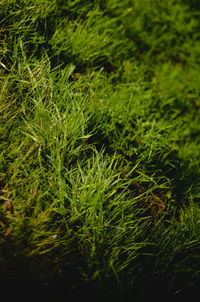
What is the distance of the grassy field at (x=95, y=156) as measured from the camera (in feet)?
4.17

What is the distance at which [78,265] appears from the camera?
50.8 inches

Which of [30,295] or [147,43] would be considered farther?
[147,43]

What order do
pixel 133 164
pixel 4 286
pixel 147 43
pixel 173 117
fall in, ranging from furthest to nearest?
pixel 147 43 < pixel 173 117 < pixel 133 164 < pixel 4 286

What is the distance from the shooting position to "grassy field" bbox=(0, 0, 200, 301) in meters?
1.27

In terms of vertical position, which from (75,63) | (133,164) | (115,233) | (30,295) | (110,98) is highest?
(75,63)

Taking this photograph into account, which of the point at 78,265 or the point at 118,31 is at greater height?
the point at 118,31

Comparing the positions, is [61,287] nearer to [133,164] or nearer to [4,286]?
[4,286]

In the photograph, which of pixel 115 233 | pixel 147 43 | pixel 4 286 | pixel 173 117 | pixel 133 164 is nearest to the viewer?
pixel 4 286

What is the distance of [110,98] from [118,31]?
864 millimetres

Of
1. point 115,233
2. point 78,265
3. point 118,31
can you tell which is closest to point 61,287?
point 78,265

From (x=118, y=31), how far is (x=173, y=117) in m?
1.00

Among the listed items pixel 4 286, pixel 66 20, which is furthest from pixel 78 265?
pixel 66 20

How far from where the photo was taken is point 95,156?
165 cm

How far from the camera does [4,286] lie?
3.94ft
